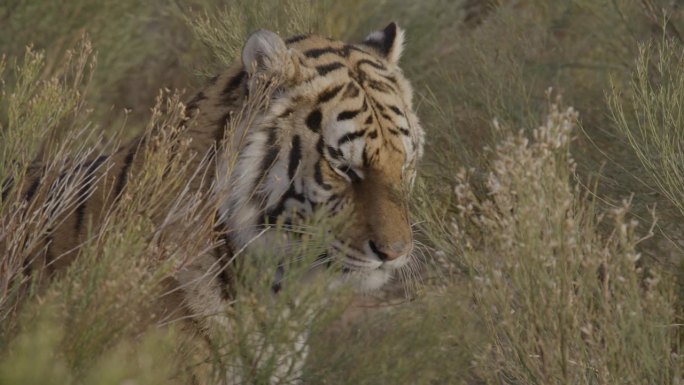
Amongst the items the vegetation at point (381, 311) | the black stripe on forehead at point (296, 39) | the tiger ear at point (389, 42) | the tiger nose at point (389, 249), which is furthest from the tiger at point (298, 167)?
the tiger ear at point (389, 42)

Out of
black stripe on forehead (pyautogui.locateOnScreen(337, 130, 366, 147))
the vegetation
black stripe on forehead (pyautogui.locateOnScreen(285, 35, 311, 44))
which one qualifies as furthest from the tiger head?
black stripe on forehead (pyautogui.locateOnScreen(285, 35, 311, 44))

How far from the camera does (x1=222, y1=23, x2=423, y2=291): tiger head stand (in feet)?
14.9

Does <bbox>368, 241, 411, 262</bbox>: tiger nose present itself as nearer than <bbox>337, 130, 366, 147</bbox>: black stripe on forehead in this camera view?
Yes

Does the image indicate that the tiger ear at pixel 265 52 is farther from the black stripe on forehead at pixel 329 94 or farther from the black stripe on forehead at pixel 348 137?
the black stripe on forehead at pixel 348 137

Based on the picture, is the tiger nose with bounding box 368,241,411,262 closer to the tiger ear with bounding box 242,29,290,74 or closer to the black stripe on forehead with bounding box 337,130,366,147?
the black stripe on forehead with bounding box 337,130,366,147

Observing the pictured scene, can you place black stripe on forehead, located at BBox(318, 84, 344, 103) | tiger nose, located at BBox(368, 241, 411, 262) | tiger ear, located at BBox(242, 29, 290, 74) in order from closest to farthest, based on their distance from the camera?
1. tiger nose, located at BBox(368, 241, 411, 262)
2. tiger ear, located at BBox(242, 29, 290, 74)
3. black stripe on forehead, located at BBox(318, 84, 344, 103)

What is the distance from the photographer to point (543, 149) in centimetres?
404

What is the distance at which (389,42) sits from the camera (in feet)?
17.3

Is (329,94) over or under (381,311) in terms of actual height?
over

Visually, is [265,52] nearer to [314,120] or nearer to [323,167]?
[314,120]

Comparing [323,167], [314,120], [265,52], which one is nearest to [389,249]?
[323,167]

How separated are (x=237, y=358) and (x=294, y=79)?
111cm

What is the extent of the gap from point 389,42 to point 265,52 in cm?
79

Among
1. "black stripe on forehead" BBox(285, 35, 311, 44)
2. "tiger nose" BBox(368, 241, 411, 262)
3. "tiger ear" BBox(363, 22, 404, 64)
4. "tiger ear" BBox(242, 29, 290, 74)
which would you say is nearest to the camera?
"tiger nose" BBox(368, 241, 411, 262)
